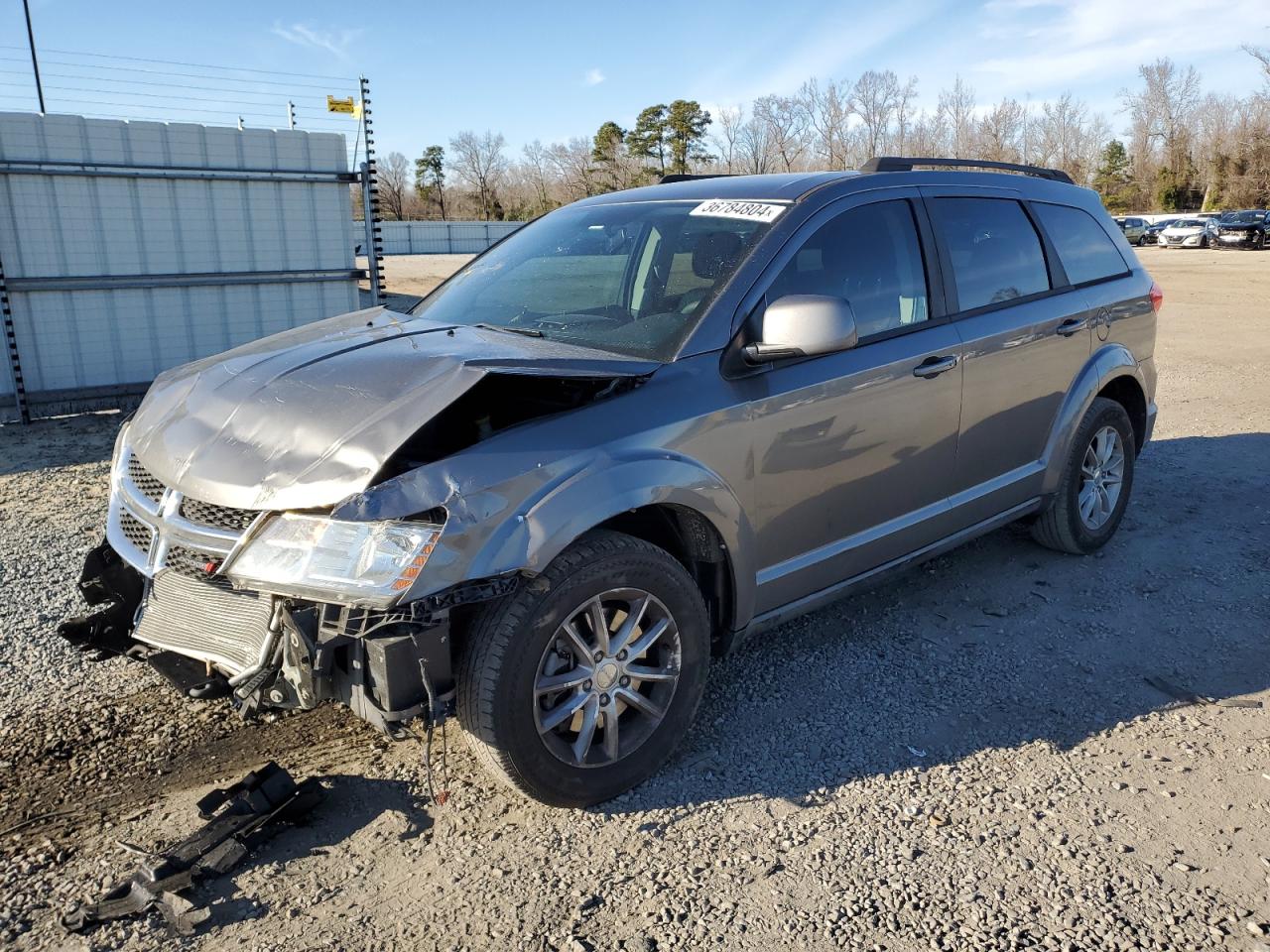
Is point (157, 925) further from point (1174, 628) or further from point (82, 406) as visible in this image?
point (82, 406)

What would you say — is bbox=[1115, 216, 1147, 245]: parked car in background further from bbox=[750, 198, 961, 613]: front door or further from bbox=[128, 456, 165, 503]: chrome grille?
bbox=[128, 456, 165, 503]: chrome grille

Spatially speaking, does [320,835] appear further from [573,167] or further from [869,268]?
[573,167]

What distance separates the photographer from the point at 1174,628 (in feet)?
14.6

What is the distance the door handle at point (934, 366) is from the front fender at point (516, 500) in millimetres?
1340

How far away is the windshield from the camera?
3480 mm

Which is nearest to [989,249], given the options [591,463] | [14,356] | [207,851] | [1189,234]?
[591,463]

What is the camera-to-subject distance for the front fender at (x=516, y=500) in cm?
261

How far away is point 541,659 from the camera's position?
2.85 m

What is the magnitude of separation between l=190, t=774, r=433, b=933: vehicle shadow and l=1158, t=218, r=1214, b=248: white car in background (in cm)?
4652

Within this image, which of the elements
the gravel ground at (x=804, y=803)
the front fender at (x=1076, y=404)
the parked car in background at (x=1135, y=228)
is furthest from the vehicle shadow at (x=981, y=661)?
the parked car in background at (x=1135, y=228)

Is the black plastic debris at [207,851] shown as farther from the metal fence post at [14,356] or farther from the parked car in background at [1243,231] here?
the parked car in background at [1243,231]

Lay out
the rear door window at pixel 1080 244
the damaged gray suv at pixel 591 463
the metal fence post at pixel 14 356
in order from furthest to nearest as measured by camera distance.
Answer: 1. the metal fence post at pixel 14 356
2. the rear door window at pixel 1080 244
3. the damaged gray suv at pixel 591 463

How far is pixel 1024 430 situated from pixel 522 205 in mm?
66631

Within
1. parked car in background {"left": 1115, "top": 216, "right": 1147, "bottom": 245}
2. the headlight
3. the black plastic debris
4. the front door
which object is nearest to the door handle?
the front door
